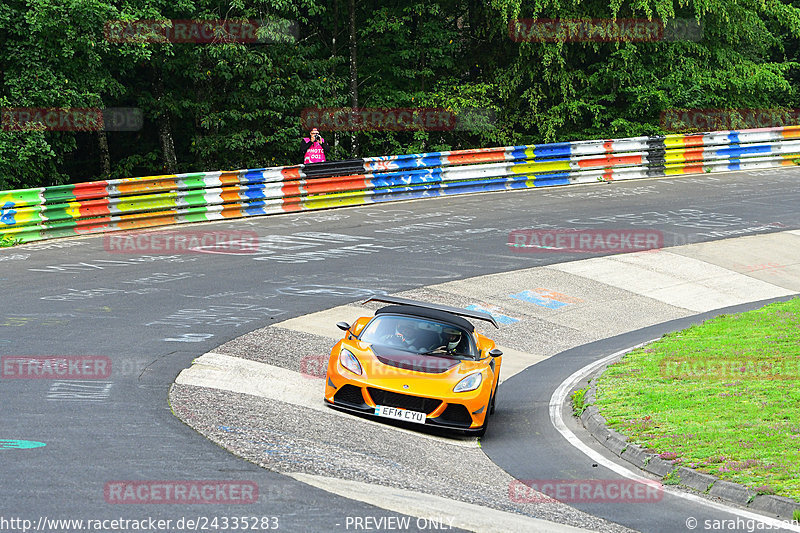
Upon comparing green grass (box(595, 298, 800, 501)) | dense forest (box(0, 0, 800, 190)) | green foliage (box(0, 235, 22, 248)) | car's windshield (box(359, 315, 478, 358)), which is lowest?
green grass (box(595, 298, 800, 501))

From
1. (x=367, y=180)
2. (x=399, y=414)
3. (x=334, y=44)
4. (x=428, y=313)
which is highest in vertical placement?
(x=334, y=44)

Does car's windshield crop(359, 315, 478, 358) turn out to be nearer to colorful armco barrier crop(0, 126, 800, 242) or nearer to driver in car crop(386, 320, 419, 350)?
driver in car crop(386, 320, 419, 350)

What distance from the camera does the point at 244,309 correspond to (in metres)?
15.5

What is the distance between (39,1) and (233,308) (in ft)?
32.4

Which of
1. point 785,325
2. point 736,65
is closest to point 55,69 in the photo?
point 785,325

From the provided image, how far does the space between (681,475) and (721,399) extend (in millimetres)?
2458

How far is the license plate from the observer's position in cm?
1082

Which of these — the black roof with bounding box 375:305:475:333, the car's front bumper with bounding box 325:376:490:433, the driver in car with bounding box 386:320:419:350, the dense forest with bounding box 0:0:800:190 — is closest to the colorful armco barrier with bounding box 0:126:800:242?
the dense forest with bounding box 0:0:800:190

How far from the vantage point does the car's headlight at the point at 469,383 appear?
1099 cm

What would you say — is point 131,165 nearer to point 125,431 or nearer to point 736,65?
point 125,431

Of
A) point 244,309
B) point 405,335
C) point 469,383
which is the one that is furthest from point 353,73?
point 469,383

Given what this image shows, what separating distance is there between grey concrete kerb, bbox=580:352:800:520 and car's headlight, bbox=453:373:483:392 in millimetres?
1566

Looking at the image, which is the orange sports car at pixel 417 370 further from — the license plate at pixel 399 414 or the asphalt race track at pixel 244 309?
the asphalt race track at pixel 244 309

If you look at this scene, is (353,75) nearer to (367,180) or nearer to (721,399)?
(367,180)
